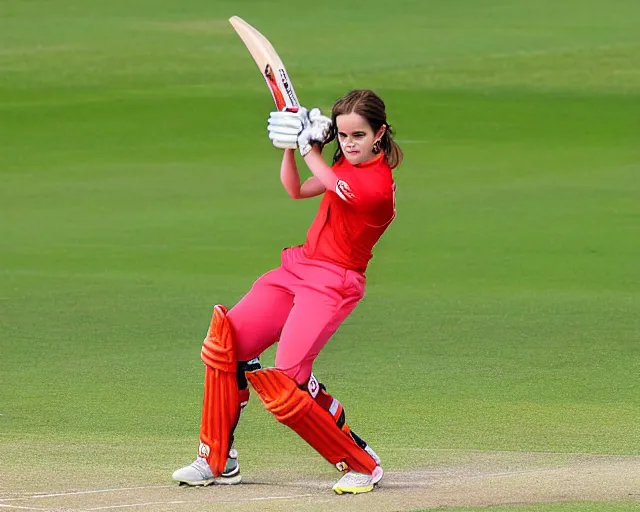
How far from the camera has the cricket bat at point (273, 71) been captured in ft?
19.4

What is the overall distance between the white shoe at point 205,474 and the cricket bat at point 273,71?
1367 mm

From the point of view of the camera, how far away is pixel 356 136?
575 cm

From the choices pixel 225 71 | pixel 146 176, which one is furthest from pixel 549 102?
pixel 146 176

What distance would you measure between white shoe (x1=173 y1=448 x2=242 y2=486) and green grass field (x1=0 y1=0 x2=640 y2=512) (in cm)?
21

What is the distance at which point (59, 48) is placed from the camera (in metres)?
25.1

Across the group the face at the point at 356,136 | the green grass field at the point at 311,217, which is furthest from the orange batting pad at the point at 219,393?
the face at the point at 356,136

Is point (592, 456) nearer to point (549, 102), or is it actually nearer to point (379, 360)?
point (379, 360)

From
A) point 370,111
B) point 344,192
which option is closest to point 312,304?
point 344,192

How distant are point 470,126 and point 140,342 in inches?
484

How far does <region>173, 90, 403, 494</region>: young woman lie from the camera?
5.70 meters

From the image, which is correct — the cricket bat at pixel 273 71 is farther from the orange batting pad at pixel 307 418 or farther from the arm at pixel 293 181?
the orange batting pad at pixel 307 418

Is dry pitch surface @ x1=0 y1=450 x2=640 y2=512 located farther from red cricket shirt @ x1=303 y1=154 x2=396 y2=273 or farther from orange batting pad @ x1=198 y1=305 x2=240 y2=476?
red cricket shirt @ x1=303 y1=154 x2=396 y2=273

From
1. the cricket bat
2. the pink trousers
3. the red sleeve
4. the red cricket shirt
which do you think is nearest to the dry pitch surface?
the pink trousers

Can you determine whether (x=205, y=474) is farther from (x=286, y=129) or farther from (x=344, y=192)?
(x=286, y=129)
